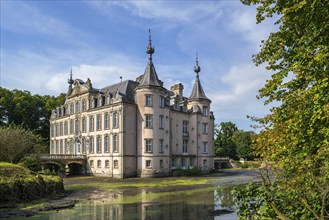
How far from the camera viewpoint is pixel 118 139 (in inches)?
1695

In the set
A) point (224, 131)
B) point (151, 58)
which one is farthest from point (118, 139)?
point (224, 131)

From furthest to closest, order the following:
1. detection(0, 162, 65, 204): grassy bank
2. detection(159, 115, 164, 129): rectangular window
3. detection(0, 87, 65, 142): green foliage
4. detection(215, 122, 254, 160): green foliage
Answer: detection(215, 122, 254, 160): green foliage → detection(0, 87, 65, 142): green foliage → detection(159, 115, 164, 129): rectangular window → detection(0, 162, 65, 204): grassy bank

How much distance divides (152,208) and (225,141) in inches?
2579

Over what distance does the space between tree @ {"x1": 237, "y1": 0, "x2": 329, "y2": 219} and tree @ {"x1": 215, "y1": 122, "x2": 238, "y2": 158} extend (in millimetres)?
70721

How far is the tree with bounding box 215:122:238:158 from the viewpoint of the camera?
3173 inches

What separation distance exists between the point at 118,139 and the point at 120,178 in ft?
16.4

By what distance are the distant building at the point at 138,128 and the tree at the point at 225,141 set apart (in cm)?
2668

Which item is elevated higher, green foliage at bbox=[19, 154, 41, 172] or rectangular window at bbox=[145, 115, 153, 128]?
rectangular window at bbox=[145, 115, 153, 128]

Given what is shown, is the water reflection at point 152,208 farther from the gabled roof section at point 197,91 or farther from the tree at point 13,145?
the gabled roof section at point 197,91

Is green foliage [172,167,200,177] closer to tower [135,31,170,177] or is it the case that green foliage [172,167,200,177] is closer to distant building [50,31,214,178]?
distant building [50,31,214,178]

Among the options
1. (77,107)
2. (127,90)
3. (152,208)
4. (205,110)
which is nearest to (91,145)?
(77,107)

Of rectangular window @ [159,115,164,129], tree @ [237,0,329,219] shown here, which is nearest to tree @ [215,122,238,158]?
rectangular window @ [159,115,164,129]

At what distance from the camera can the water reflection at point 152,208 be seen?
55.8 feet

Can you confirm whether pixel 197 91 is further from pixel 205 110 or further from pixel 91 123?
pixel 91 123
